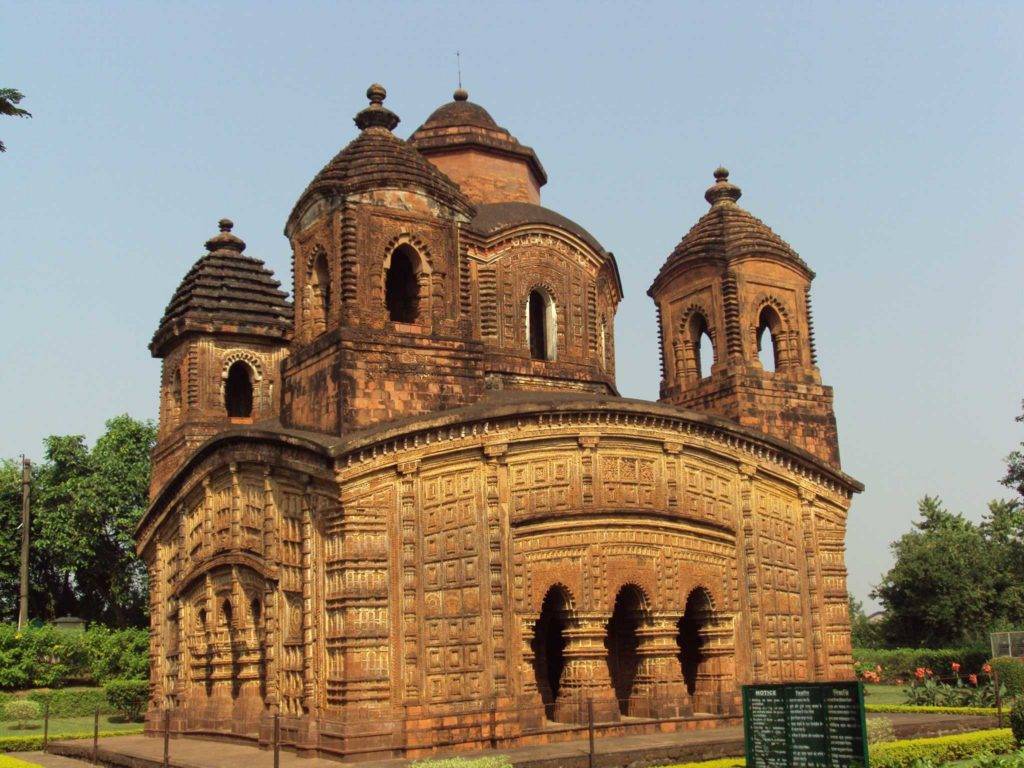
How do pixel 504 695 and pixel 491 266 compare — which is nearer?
pixel 504 695

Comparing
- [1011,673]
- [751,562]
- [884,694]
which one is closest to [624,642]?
[751,562]

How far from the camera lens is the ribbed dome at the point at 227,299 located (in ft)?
69.1

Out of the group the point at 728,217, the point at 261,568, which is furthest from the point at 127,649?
the point at 728,217

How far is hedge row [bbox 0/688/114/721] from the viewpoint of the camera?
24109 millimetres

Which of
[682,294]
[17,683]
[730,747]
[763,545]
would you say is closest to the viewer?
[730,747]

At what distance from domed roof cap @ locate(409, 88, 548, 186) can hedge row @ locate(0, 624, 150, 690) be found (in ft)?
44.9

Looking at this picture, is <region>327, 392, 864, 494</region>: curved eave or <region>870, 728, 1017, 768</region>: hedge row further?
<region>327, 392, 864, 494</region>: curved eave

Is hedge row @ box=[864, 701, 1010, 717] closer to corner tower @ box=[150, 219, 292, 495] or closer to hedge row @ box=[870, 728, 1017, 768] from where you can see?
hedge row @ box=[870, 728, 1017, 768]

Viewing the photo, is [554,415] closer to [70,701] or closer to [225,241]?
[225,241]

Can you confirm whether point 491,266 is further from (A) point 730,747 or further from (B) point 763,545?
(A) point 730,747

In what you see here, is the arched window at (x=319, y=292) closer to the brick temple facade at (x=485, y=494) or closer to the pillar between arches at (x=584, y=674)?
the brick temple facade at (x=485, y=494)

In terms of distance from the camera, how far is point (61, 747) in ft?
56.6

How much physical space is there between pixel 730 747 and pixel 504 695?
285 cm

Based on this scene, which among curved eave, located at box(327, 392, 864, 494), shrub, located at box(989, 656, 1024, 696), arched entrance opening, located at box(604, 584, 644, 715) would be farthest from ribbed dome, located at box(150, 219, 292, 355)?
shrub, located at box(989, 656, 1024, 696)
